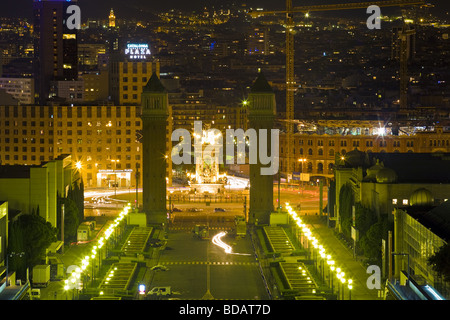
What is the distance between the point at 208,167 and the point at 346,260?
47714 mm

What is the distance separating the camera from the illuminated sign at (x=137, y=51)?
449ft

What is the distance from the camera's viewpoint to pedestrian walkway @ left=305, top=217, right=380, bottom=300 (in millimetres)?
66938

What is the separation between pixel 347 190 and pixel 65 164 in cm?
2537

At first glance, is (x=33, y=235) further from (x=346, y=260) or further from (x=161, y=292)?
(x=346, y=260)

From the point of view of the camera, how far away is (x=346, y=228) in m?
87.9

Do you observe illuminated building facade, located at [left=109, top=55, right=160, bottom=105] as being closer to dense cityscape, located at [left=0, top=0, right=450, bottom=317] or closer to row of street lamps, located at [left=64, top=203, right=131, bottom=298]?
dense cityscape, located at [left=0, top=0, right=450, bottom=317]

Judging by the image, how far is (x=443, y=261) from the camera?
54.7 metres

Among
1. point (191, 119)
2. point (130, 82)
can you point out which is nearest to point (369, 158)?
point (130, 82)

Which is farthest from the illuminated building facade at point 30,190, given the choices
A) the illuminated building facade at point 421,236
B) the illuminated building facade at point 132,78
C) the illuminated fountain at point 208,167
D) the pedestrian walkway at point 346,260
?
the illuminated building facade at point 132,78

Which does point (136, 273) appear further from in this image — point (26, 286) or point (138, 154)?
point (138, 154)

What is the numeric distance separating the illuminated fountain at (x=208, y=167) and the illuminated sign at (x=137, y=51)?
16901 millimetres

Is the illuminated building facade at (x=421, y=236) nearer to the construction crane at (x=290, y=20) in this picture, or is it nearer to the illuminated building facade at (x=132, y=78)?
the illuminated building facade at (x=132, y=78)

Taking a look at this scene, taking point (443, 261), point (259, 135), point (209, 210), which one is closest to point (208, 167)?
point (209, 210)
